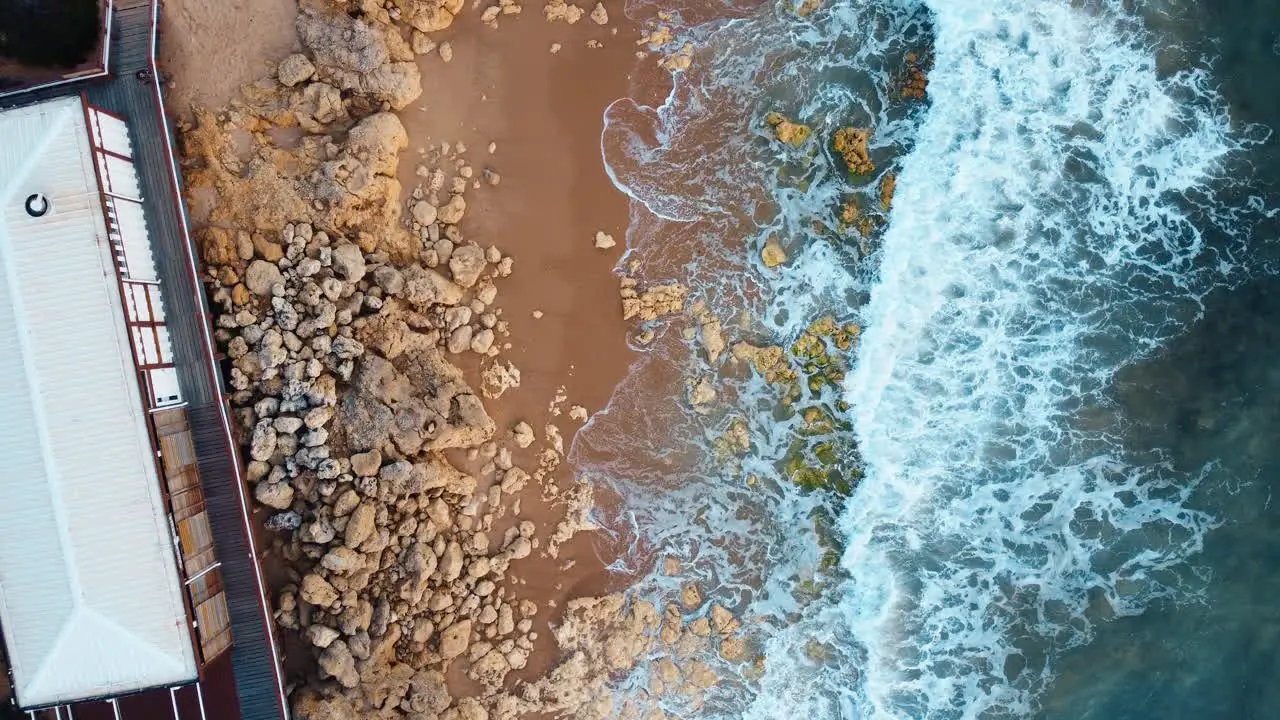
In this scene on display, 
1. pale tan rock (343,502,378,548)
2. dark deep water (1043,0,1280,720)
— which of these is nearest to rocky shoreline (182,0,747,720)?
pale tan rock (343,502,378,548)

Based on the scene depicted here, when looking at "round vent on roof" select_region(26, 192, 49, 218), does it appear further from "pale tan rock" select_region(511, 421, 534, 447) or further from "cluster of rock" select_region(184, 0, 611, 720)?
"pale tan rock" select_region(511, 421, 534, 447)

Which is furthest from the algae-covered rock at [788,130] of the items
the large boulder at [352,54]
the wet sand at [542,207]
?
the large boulder at [352,54]

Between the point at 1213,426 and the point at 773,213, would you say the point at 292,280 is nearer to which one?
the point at 773,213

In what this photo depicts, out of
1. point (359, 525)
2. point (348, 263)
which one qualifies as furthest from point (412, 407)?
point (348, 263)

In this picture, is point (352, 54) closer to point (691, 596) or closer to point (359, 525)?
point (359, 525)

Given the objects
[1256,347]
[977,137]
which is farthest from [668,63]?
[1256,347]

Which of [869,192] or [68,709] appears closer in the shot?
[68,709]

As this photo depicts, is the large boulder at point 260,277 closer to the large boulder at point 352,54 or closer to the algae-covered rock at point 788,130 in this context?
the large boulder at point 352,54
